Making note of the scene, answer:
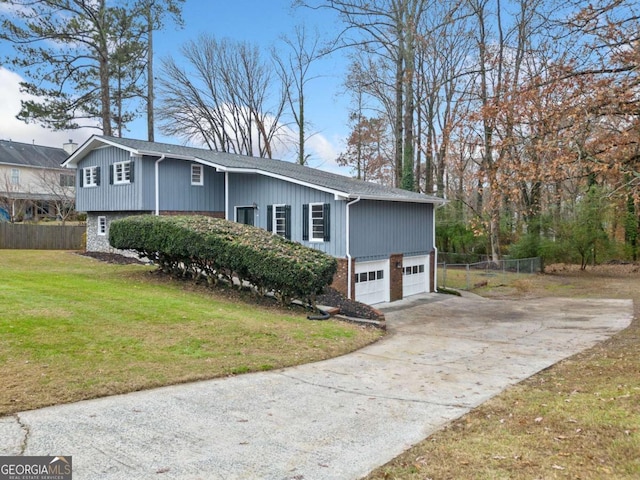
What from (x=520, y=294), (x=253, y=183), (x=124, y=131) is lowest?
(x=520, y=294)

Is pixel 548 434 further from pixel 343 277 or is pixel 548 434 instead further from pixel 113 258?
pixel 113 258

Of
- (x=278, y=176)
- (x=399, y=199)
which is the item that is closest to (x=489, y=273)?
(x=399, y=199)

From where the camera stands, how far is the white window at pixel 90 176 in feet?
73.0

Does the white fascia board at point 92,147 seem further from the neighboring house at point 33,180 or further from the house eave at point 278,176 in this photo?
the neighboring house at point 33,180

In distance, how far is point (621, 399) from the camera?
18.7 ft

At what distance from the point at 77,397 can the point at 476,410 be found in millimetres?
4576

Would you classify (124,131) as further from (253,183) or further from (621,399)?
(621,399)

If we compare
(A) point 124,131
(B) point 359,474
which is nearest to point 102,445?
(B) point 359,474

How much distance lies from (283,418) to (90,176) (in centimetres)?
2066

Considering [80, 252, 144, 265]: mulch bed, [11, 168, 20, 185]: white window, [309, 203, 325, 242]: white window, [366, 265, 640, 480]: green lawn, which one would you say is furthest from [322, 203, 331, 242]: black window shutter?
[11, 168, 20, 185]: white window

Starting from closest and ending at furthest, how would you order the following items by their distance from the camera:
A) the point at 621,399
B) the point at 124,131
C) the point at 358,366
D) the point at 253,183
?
1. the point at 621,399
2. the point at 358,366
3. the point at 253,183
4. the point at 124,131

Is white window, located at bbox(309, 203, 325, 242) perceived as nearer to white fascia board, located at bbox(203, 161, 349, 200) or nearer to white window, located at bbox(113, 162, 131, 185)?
white fascia board, located at bbox(203, 161, 349, 200)

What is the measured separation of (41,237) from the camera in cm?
2561

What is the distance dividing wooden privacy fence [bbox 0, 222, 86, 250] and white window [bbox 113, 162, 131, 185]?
21.4ft
